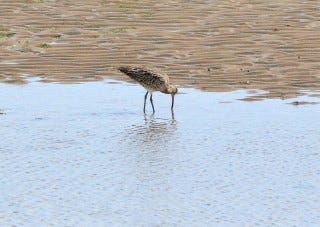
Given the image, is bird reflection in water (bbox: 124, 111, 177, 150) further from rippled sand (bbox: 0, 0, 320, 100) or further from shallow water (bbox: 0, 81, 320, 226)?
rippled sand (bbox: 0, 0, 320, 100)

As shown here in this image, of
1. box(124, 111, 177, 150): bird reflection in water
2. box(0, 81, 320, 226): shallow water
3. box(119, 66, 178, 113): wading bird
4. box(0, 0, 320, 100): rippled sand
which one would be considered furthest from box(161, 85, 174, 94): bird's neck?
box(0, 0, 320, 100): rippled sand

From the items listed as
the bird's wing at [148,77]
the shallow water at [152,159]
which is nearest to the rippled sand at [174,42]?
the shallow water at [152,159]

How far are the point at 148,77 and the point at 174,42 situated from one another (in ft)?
10.9

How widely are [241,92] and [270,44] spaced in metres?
2.83

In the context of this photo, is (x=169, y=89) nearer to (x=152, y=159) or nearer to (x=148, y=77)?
(x=148, y=77)

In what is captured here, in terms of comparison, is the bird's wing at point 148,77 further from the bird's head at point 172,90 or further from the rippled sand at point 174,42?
the rippled sand at point 174,42

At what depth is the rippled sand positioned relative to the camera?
15359mm

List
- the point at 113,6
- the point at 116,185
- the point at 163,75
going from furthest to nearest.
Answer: the point at 113,6 → the point at 163,75 → the point at 116,185

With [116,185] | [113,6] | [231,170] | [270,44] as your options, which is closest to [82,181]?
[116,185]

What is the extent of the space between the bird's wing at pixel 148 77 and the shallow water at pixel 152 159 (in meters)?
0.24

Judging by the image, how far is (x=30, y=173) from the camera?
10156 mm

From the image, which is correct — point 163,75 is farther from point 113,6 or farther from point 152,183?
point 113,6

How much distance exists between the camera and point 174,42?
17.2 m

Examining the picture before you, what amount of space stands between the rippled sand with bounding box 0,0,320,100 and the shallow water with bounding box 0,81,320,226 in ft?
2.70
